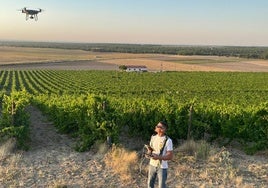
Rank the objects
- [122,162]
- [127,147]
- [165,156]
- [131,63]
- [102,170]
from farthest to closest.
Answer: [131,63] < [127,147] < [122,162] < [102,170] < [165,156]

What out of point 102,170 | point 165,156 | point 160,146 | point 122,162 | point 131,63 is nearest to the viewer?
point 165,156

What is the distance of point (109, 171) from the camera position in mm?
9898

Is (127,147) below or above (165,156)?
below

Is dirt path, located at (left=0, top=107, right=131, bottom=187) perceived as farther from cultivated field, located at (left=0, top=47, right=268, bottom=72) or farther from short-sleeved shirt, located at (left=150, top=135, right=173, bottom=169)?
cultivated field, located at (left=0, top=47, right=268, bottom=72)

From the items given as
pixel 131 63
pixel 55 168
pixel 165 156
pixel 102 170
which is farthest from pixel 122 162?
pixel 131 63

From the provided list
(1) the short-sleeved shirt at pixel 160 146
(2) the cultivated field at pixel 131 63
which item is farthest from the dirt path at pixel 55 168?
(2) the cultivated field at pixel 131 63

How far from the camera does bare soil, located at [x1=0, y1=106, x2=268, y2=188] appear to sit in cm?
927

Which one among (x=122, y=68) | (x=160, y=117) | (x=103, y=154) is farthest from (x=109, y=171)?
(x=122, y=68)

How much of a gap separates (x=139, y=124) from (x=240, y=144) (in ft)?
10.9

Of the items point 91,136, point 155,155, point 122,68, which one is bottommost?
point 122,68

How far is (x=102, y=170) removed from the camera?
1000 cm

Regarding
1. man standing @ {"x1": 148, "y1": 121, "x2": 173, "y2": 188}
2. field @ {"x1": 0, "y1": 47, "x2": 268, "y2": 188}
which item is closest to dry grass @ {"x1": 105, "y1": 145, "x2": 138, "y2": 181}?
field @ {"x1": 0, "y1": 47, "x2": 268, "y2": 188}

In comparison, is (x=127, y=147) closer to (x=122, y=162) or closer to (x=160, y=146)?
(x=122, y=162)

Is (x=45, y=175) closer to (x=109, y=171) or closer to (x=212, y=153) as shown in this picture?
(x=109, y=171)
